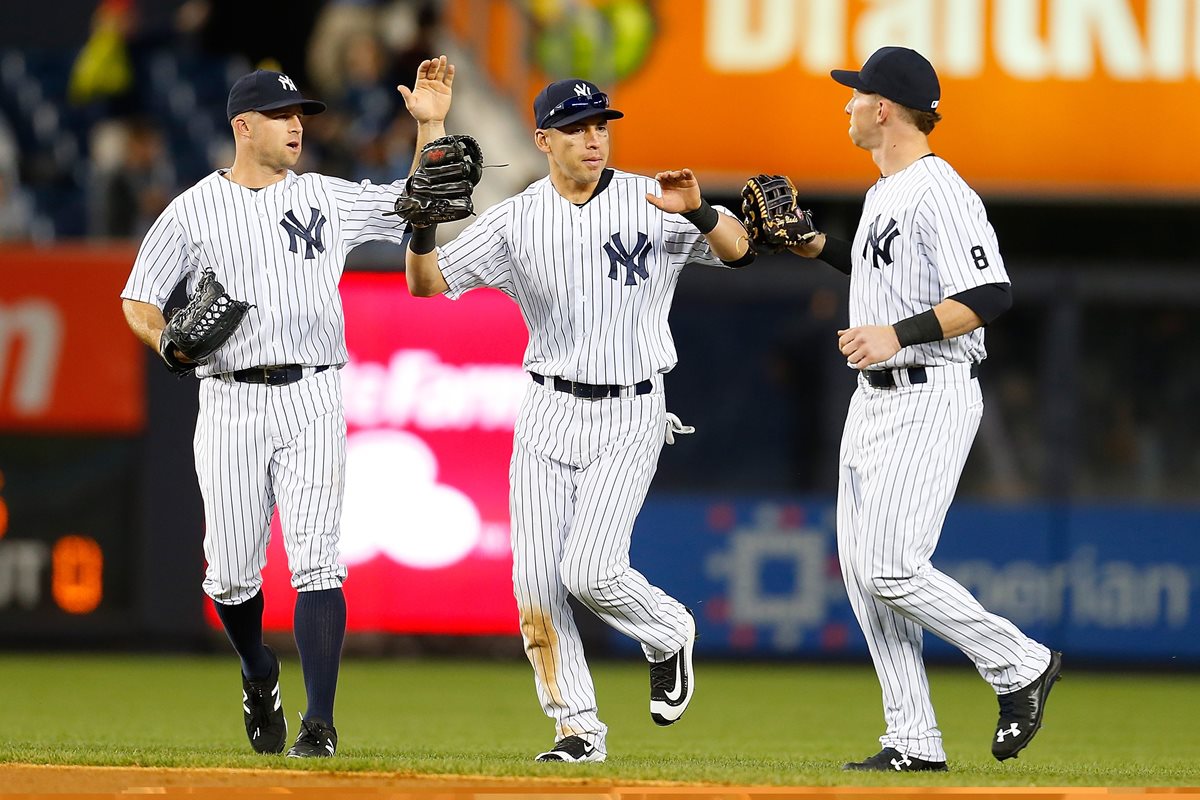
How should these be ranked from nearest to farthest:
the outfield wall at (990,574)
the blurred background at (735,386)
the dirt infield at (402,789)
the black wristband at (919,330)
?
the dirt infield at (402,789) < the black wristband at (919,330) < the blurred background at (735,386) < the outfield wall at (990,574)

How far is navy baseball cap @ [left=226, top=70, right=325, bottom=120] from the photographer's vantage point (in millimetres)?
5844

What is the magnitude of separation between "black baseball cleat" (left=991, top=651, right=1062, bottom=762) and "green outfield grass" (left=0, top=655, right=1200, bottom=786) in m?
0.10

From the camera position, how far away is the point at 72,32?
14.3 m

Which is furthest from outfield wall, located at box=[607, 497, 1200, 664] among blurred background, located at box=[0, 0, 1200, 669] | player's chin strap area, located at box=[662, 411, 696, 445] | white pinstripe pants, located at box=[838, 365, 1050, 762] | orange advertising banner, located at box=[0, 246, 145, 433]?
white pinstripe pants, located at box=[838, 365, 1050, 762]

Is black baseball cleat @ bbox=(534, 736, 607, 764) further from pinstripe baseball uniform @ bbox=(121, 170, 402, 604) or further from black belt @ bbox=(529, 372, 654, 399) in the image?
black belt @ bbox=(529, 372, 654, 399)

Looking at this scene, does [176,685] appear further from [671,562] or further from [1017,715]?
[1017,715]

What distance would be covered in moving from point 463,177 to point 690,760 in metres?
2.00

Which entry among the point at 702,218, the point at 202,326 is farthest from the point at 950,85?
the point at 202,326

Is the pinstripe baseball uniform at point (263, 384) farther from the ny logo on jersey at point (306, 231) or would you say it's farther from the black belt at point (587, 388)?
the black belt at point (587, 388)

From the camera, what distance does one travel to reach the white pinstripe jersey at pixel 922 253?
5.36m

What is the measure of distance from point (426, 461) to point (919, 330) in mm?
5419

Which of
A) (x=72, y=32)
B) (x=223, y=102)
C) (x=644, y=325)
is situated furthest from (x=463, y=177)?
(x=72, y=32)

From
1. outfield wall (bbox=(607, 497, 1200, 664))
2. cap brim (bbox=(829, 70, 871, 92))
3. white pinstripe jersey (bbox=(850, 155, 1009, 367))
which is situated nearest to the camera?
white pinstripe jersey (bbox=(850, 155, 1009, 367))

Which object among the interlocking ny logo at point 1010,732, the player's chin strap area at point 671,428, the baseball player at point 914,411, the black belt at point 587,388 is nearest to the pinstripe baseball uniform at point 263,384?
the black belt at point 587,388
